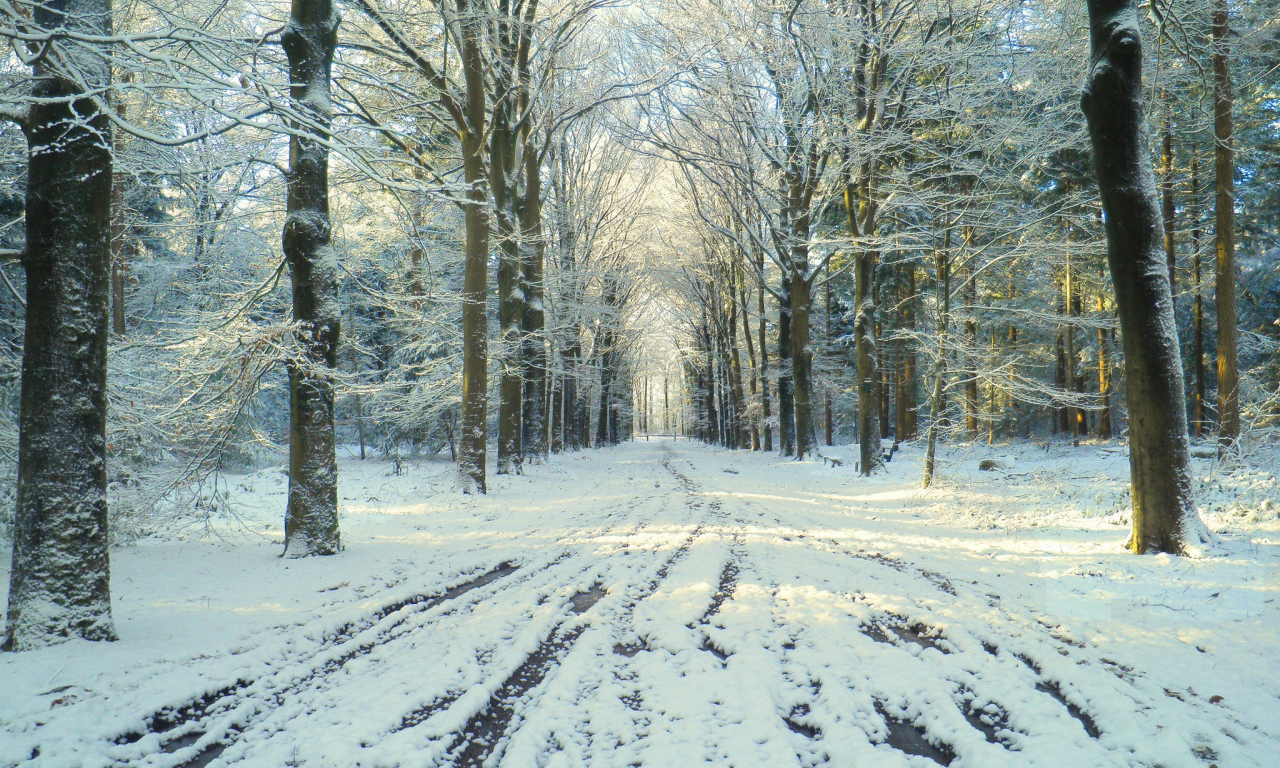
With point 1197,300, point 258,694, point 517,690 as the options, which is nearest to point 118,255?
point 258,694

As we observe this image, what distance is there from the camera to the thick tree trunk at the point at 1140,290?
5238 mm

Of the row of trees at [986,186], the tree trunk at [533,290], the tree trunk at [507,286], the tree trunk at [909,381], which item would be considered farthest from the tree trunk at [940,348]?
the tree trunk at [909,381]

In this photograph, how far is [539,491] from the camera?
12.0m

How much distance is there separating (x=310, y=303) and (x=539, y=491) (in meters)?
6.92

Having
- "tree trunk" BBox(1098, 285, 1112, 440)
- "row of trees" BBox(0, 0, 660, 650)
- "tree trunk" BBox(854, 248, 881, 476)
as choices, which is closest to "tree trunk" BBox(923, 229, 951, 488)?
"tree trunk" BBox(854, 248, 881, 476)

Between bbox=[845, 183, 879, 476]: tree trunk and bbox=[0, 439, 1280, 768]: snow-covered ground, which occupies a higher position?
bbox=[845, 183, 879, 476]: tree trunk

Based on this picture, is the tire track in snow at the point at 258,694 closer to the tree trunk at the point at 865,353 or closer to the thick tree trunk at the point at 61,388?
the thick tree trunk at the point at 61,388

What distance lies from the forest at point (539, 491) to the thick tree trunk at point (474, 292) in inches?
3.1

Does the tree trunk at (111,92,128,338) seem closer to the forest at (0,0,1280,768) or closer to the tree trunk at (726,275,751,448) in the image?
the forest at (0,0,1280,768)

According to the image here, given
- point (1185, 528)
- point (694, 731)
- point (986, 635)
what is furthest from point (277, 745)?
point (1185, 528)

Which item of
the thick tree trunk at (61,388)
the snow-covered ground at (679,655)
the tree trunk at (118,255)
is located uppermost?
the tree trunk at (118,255)

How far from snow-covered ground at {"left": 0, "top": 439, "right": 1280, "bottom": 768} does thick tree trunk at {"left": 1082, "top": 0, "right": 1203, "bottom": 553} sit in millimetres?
601

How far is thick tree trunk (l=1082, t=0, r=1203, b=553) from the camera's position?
524cm

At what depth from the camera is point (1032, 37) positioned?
9828mm
